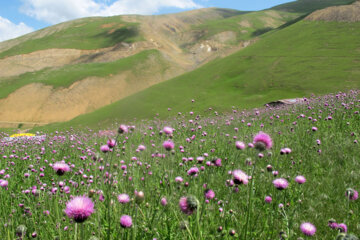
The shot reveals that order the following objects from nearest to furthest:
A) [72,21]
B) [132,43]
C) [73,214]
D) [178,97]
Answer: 1. [73,214]
2. [178,97]
3. [132,43]
4. [72,21]

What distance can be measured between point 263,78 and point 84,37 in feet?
254

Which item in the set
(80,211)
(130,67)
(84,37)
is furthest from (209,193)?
(84,37)

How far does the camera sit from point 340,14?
52.7 metres

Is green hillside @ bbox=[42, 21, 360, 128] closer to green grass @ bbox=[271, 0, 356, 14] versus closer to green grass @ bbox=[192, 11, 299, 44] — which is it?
green grass @ bbox=[192, 11, 299, 44]

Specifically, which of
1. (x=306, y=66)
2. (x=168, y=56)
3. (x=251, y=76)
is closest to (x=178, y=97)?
(x=251, y=76)

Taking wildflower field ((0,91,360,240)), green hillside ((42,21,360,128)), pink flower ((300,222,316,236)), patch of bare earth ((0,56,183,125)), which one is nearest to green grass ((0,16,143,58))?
patch of bare earth ((0,56,183,125))

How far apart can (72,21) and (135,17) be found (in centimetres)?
2843

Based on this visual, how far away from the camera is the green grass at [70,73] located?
186ft

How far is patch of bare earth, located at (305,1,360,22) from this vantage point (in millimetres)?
50469

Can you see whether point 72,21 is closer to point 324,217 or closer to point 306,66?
point 306,66

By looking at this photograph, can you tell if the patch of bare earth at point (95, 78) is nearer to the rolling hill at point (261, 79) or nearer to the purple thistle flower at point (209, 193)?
the rolling hill at point (261, 79)

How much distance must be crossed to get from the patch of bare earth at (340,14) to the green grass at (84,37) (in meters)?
52.5

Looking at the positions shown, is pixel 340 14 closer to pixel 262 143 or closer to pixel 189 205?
pixel 262 143

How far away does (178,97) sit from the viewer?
109ft
